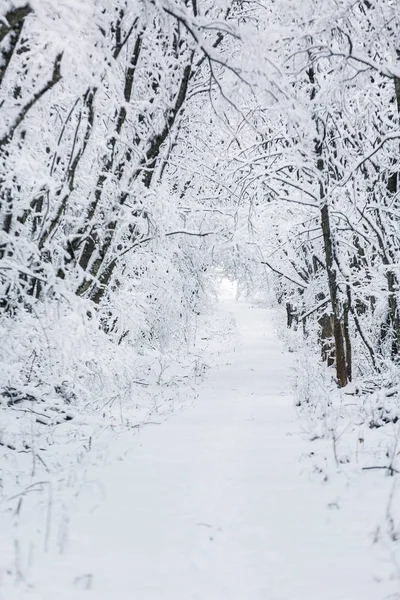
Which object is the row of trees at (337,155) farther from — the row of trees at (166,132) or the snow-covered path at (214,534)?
the snow-covered path at (214,534)

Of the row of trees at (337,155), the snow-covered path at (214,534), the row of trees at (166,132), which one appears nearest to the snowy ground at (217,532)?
the snow-covered path at (214,534)

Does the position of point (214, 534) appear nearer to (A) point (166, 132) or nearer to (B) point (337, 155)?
(A) point (166, 132)

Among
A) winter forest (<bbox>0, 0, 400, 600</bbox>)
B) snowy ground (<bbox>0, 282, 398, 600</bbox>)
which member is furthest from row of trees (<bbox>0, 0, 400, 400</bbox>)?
snowy ground (<bbox>0, 282, 398, 600</bbox>)

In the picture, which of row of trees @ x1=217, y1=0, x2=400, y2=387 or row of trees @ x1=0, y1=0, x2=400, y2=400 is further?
row of trees @ x1=217, y1=0, x2=400, y2=387

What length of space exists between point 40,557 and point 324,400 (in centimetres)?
589

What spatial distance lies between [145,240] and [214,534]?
5.24 metres

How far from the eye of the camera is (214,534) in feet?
10.2

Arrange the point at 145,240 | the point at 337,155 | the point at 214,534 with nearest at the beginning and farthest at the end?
the point at 214,534 → the point at 145,240 → the point at 337,155

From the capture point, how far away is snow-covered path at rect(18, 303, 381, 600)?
8.07 ft

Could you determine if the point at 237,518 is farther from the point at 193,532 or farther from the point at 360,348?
the point at 360,348

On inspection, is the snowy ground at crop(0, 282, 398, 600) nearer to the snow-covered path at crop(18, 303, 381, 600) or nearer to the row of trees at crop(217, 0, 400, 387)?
the snow-covered path at crop(18, 303, 381, 600)

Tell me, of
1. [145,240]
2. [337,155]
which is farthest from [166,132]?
[337,155]

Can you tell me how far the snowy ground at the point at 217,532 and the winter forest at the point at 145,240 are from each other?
26 mm

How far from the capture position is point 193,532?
10.3ft
